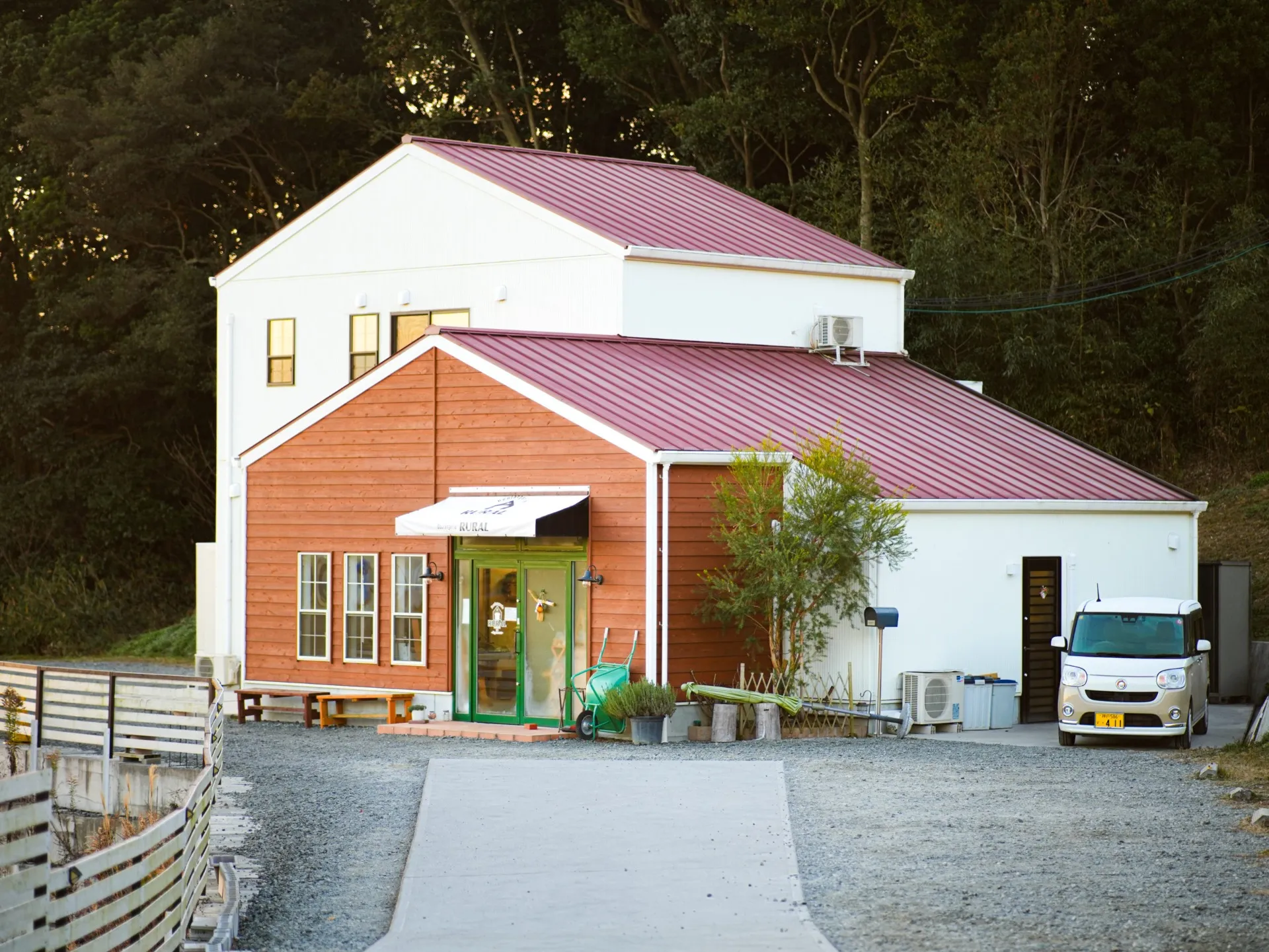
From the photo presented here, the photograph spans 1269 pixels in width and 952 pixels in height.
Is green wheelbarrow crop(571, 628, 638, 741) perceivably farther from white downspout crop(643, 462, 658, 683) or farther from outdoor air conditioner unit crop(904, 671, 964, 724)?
outdoor air conditioner unit crop(904, 671, 964, 724)

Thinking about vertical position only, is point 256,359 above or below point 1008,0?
below

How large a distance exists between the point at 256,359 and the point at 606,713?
12.8 metres

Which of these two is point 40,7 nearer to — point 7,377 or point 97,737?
point 7,377

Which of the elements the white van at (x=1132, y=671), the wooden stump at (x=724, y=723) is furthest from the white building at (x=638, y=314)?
the white van at (x=1132, y=671)

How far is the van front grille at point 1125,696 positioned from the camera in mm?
20031

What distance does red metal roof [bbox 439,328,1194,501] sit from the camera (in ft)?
74.4

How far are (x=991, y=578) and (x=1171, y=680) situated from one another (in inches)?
136

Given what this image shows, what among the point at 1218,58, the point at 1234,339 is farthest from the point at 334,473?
the point at 1218,58

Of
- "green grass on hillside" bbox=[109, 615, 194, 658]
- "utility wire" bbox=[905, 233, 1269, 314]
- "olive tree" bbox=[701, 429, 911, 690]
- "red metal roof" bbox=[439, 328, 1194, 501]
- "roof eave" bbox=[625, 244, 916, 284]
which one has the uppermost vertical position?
"utility wire" bbox=[905, 233, 1269, 314]

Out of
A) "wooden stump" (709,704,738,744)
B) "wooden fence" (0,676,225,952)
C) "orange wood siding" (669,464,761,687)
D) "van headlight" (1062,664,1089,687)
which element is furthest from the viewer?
"orange wood siding" (669,464,761,687)

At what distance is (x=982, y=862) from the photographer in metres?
12.2

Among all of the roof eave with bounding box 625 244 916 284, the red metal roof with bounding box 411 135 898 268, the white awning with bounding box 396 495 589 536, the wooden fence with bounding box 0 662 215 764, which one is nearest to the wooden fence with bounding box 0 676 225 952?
the wooden fence with bounding box 0 662 215 764

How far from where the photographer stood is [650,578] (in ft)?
69.1

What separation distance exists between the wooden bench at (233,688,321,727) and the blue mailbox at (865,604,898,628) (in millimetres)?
7332
